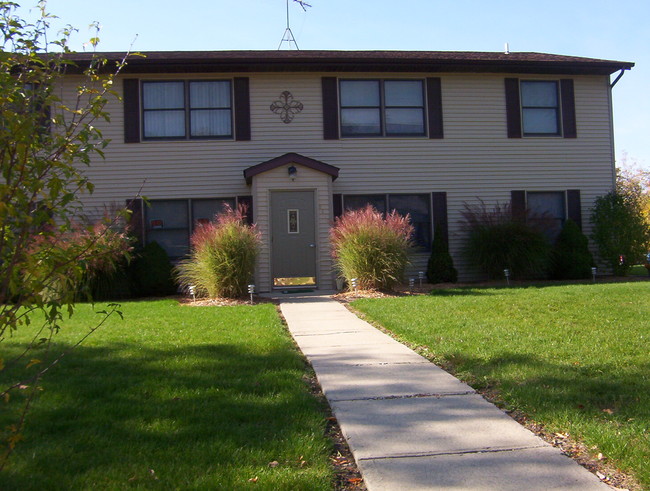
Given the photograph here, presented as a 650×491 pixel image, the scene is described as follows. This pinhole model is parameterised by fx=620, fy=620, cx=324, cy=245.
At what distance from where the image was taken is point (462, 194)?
15.2 metres

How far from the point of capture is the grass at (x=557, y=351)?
13.4 ft

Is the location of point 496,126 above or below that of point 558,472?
above

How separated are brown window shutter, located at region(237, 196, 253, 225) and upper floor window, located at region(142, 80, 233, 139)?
5.08 feet

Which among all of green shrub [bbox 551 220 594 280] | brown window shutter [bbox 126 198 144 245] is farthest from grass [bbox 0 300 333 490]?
green shrub [bbox 551 220 594 280]

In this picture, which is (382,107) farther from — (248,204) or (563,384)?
(563,384)

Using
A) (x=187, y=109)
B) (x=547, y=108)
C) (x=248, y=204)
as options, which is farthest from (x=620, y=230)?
(x=187, y=109)

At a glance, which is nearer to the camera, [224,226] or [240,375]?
[240,375]

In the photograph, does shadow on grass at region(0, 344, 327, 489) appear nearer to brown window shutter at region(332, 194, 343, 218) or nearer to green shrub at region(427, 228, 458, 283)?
brown window shutter at region(332, 194, 343, 218)

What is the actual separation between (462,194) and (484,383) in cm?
1045

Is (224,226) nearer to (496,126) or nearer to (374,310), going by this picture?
(374,310)

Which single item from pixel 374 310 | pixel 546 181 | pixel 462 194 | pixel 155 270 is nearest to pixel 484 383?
pixel 374 310

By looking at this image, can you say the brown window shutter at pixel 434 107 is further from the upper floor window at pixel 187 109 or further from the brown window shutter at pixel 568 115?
the upper floor window at pixel 187 109

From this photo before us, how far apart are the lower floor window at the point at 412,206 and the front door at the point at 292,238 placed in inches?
61.9

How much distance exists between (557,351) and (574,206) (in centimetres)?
1043
